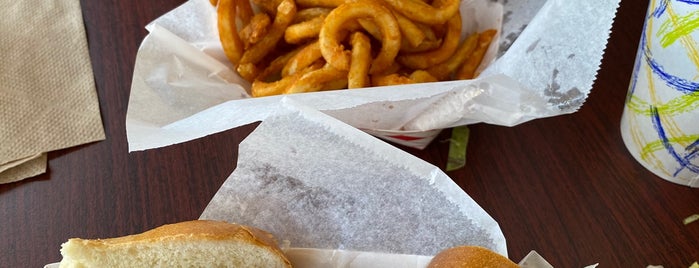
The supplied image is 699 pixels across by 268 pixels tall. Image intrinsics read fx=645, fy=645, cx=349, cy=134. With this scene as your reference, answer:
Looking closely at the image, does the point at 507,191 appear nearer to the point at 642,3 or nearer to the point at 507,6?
the point at 507,6

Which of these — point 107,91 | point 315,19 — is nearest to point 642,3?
point 315,19

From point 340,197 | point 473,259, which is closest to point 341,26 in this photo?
point 340,197

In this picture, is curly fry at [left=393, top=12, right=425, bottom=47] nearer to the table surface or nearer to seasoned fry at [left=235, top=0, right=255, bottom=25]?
the table surface

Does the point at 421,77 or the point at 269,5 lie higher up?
the point at 269,5

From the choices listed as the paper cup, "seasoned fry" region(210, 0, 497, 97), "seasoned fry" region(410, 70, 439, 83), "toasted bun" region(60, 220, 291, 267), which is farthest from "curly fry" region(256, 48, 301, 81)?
the paper cup

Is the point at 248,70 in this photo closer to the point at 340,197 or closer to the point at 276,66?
the point at 276,66

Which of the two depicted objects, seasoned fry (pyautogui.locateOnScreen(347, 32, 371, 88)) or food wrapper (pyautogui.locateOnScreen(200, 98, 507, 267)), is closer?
food wrapper (pyautogui.locateOnScreen(200, 98, 507, 267))
